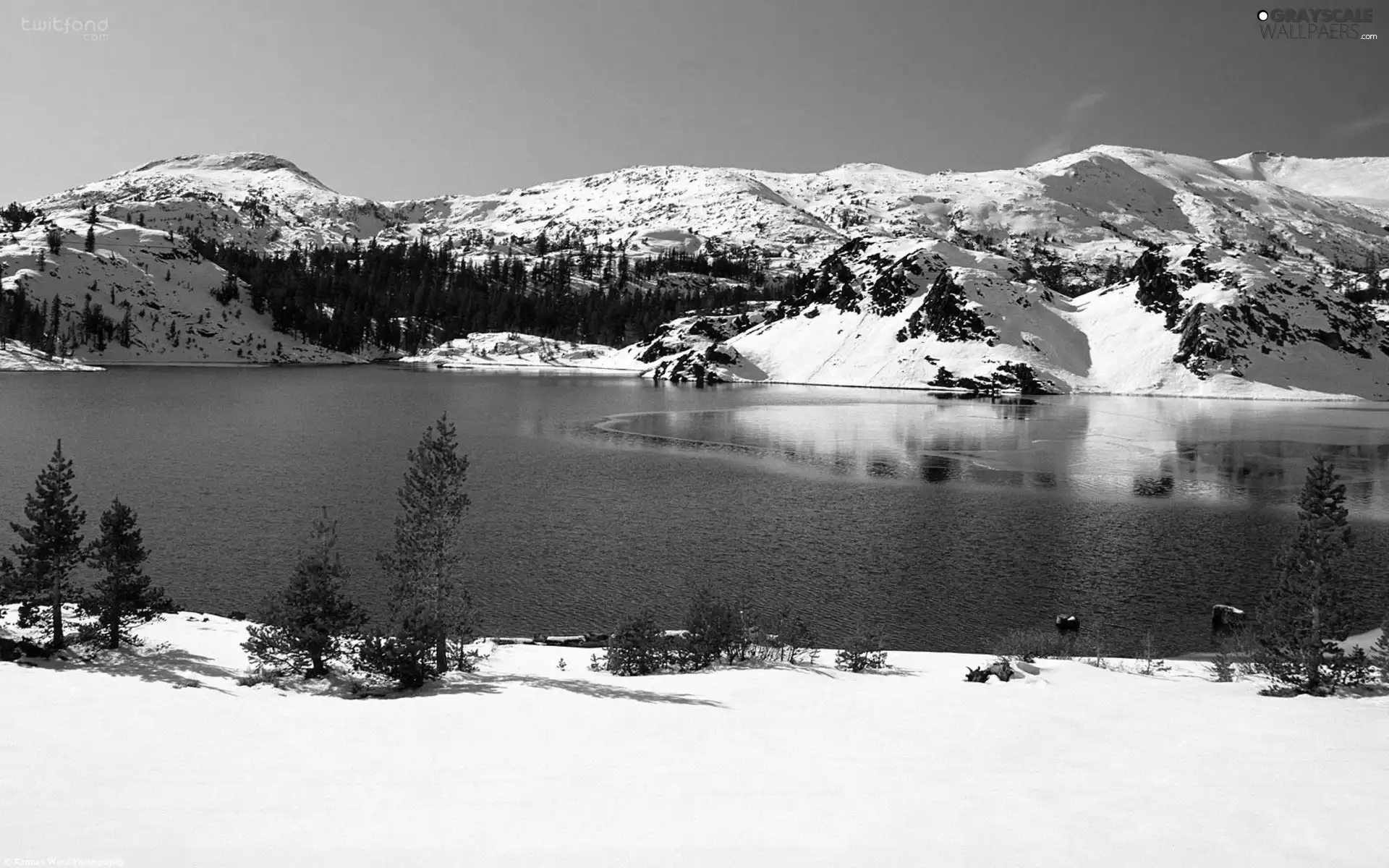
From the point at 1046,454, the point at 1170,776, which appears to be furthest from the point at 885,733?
the point at 1046,454

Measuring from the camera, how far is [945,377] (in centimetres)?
15562

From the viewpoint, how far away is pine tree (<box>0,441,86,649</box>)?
21.7 metres

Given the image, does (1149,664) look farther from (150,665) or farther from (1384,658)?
(150,665)

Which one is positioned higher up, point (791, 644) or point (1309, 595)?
point (1309, 595)

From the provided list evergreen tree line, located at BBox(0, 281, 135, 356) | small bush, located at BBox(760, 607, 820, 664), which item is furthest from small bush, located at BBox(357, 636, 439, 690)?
evergreen tree line, located at BBox(0, 281, 135, 356)

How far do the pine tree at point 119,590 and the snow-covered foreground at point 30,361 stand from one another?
587 feet

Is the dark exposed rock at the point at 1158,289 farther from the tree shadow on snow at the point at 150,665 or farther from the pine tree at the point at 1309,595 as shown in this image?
the tree shadow on snow at the point at 150,665

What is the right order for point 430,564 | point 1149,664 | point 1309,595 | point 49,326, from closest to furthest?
point 1309,595 → point 430,564 → point 1149,664 → point 49,326

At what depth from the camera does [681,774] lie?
12.7 metres

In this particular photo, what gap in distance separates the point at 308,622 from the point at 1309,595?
2763cm

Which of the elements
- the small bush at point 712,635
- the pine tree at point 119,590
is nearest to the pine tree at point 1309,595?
the small bush at point 712,635

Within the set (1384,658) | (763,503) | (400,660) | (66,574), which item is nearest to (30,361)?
(763,503)

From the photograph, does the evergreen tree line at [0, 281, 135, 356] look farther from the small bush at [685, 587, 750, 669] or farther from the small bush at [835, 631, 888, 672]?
the small bush at [835, 631, 888, 672]

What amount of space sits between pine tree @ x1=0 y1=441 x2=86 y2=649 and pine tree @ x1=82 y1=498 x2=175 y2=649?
2.23 feet
